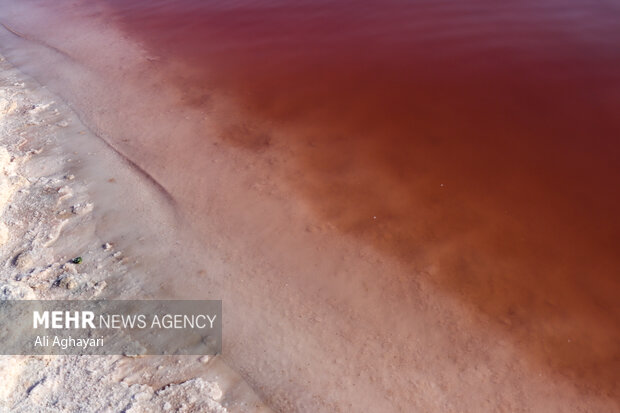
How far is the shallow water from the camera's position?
3654 mm

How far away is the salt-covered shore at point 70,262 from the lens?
2.98 meters

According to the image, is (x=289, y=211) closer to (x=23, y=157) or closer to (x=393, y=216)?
(x=393, y=216)

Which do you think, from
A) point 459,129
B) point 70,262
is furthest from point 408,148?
point 70,262

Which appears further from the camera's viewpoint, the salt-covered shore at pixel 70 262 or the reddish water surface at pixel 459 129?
the reddish water surface at pixel 459 129

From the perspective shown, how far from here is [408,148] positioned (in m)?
5.00

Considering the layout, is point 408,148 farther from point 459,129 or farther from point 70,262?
point 70,262

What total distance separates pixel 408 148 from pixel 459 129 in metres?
0.62

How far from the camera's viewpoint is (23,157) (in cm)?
494

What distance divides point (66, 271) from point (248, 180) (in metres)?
1.72

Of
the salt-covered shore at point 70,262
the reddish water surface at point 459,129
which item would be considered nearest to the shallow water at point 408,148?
the reddish water surface at point 459,129

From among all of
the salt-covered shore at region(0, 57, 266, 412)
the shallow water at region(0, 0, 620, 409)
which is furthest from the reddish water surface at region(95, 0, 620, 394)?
the salt-covered shore at region(0, 57, 266, 412)

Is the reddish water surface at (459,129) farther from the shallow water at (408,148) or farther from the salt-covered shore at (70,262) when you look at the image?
the salt-covered shore at (70,262)

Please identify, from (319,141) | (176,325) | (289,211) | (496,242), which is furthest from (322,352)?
(319,141)

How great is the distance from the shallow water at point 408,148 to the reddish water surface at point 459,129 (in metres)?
0.02
